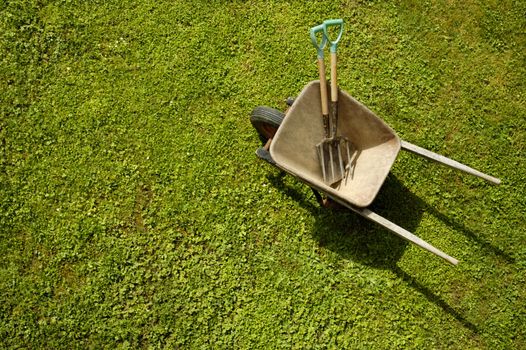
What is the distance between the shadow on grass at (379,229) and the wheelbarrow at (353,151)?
0.53 meters

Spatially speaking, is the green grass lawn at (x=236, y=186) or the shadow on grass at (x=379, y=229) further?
the shadow on grass at (x=379, y=229)

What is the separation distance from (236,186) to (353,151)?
1452mm

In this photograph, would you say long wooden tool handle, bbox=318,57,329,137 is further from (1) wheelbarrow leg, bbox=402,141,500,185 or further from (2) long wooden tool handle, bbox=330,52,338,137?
(1) wheelbarrow leg, bbox=402,141,500,185

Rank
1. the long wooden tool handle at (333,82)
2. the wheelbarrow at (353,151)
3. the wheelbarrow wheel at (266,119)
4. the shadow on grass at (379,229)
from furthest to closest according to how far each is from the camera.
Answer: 1. the shadow on grass at (379,229)
2. the wheelbarrow wheel at (266,119)
3. the long wooden tool handle at (333,82)
4. the wheelbarrow at (353,151)

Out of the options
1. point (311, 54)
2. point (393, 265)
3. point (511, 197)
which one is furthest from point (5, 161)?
point (511, 197)

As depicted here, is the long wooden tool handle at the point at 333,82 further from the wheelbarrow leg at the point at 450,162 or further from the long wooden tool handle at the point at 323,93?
the wheelbarrow leg at the point at 450,162

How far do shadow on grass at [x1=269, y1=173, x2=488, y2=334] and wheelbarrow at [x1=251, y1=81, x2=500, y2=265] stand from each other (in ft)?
1.74

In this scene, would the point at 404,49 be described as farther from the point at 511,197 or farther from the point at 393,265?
the point at 393,265

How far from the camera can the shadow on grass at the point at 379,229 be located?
17.3ft

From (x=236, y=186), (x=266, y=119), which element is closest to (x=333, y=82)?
(x=266, y=119)

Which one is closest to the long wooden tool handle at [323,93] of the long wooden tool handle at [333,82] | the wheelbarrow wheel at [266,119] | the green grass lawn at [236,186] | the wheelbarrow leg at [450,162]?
the long wooden tool handle at [333,82]

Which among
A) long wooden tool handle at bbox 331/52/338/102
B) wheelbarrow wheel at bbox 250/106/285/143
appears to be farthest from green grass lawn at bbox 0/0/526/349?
long wooden tool handle at bbox 331/52/338/102

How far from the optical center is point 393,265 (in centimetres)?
527

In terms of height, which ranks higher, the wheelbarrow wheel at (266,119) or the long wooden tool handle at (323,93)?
the long wooden tool handle at (323,93)
